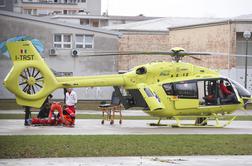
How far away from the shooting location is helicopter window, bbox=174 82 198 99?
27.9m

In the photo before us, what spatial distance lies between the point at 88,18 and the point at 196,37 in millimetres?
30403

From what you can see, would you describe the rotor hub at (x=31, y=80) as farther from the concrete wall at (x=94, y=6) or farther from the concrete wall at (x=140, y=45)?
the concrete wall at (x=94, y=6)

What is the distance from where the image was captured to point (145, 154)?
701 inches

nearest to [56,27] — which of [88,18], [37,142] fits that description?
[88,18]

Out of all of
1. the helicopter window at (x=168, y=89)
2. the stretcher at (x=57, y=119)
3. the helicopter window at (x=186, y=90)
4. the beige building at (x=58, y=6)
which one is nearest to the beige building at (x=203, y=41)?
the beige building at (x=58, y=6)

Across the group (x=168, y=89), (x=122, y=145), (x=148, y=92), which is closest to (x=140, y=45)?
(x=168, y=89)

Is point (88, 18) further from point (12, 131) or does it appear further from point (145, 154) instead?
point (145, 154)

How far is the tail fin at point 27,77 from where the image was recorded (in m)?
26.6

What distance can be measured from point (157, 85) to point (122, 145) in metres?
8.36

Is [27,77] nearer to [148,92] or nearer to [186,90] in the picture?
[148,92]

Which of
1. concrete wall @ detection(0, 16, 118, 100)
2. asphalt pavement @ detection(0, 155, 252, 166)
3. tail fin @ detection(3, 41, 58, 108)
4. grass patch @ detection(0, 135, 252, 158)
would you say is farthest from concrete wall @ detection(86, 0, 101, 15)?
asphalt pavement @ detection(0, 155, 252, 166)

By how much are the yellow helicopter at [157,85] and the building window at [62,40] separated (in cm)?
2990

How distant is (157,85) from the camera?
27703mm

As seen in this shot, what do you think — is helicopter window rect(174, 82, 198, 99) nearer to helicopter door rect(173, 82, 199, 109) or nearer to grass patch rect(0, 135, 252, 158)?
helicopter door rect(173, 82, 199, 109)
